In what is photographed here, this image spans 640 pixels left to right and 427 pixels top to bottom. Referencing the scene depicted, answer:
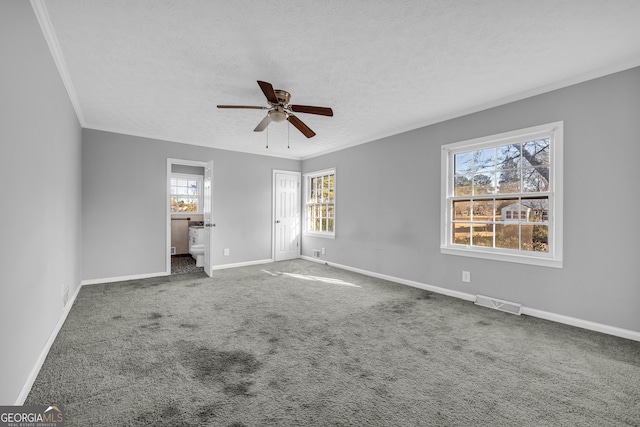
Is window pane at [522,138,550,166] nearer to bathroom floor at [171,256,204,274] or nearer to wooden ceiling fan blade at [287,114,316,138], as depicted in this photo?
wooden ceiling fan blade at [287,114,316,138]

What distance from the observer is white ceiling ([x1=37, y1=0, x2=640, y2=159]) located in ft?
6.33

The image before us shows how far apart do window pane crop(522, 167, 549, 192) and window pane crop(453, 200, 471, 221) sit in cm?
69

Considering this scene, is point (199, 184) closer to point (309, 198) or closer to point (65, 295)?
point (309, 198)

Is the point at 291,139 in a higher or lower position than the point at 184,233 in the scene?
higher

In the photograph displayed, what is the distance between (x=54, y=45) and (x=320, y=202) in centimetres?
476

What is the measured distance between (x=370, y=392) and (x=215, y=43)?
2.84 m

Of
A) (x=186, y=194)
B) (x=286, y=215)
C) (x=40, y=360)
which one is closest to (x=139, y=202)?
(x=186, y=194)

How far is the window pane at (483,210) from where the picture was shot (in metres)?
3.63

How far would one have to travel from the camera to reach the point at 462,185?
154 inches

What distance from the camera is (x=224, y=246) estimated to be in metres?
5.73

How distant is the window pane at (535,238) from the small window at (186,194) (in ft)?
22.6

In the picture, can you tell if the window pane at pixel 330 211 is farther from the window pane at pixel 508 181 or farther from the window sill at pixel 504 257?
the window pane at pixel 508 181

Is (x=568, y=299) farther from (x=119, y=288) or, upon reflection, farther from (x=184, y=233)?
(x=184, y=233)

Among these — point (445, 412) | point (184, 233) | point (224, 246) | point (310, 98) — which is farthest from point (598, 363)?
point (184, 233)
